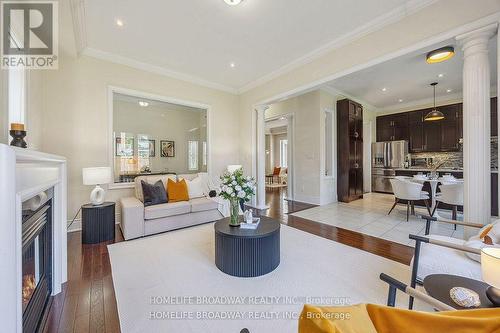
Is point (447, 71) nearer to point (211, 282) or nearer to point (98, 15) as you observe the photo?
point (211, 282)

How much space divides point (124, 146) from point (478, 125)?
6.57 meters

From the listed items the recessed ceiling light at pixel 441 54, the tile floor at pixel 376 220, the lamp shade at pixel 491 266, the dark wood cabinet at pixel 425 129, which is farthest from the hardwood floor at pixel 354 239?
the dark wood cabinet at pixel 425 129

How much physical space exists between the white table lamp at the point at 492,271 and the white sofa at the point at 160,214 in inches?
137

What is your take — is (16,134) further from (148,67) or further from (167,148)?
(167,148)

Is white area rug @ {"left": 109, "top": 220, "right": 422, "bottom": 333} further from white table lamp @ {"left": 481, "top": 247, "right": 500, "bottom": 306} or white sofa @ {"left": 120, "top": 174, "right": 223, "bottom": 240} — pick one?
white table lamp @ {"left": 481, "top": 247, "right": 500, "bottom": 306}

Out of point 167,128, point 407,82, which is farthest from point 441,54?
point 167,128

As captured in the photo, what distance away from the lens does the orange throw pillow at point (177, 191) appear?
12.2 feet

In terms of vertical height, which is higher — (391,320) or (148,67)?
(148,67)

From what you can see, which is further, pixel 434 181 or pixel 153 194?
pixel 434 181

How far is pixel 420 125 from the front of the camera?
6.70 metres

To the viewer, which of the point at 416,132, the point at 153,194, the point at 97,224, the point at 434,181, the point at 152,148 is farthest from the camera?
the point at 416,132

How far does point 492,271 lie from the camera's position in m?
0.96

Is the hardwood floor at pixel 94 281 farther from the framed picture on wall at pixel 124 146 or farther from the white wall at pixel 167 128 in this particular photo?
the white wall at pixel 167 128

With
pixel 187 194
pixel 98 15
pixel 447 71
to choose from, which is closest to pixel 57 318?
pixel 187 194
